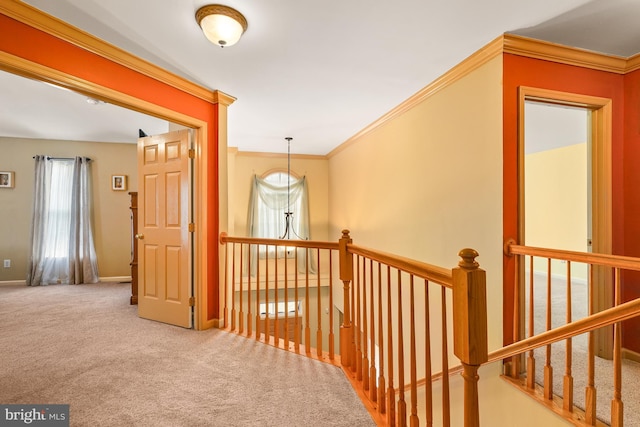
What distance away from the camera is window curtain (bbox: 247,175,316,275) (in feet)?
19.8

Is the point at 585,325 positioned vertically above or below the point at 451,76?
below

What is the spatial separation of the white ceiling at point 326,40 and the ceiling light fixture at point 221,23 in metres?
0.05

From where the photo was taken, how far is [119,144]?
5.15 m

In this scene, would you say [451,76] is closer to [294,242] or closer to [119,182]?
[294,242]

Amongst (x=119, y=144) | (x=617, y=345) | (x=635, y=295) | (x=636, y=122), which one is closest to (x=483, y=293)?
(x=617, y=345)

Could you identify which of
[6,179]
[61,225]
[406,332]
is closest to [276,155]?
[61,225]

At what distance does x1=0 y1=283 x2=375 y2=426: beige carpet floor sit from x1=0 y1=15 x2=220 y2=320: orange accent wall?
2.33 ft

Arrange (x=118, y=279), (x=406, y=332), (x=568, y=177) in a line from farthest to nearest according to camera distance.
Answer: (x=568, y=177) → (x=118, y=279) → (x=406, y=332)

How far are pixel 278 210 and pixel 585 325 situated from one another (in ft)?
17.5

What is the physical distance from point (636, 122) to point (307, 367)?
3.19m

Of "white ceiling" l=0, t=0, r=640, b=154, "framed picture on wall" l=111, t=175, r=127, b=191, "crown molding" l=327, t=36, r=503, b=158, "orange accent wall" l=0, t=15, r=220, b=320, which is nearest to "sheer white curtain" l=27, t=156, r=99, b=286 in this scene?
"framed picture on wall" l=111, t=175, r=127, b=191

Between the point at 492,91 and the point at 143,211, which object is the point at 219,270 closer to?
the point at 143,211

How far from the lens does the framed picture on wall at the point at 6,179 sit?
475 centimetres

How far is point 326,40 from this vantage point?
2.21m
